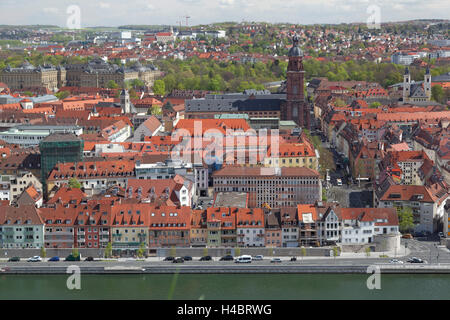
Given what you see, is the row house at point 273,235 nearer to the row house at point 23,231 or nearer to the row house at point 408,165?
the row house at point 23,231

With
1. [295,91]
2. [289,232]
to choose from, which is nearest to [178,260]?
[289,232]

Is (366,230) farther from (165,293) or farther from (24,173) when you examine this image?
(24,173)

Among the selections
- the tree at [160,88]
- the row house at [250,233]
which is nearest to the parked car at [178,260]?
the row house at [250,233]

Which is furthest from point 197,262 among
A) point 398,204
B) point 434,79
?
point 434,79

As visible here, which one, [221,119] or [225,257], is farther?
[221,119]

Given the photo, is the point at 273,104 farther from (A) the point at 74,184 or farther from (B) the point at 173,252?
(B) the point at 173,252
